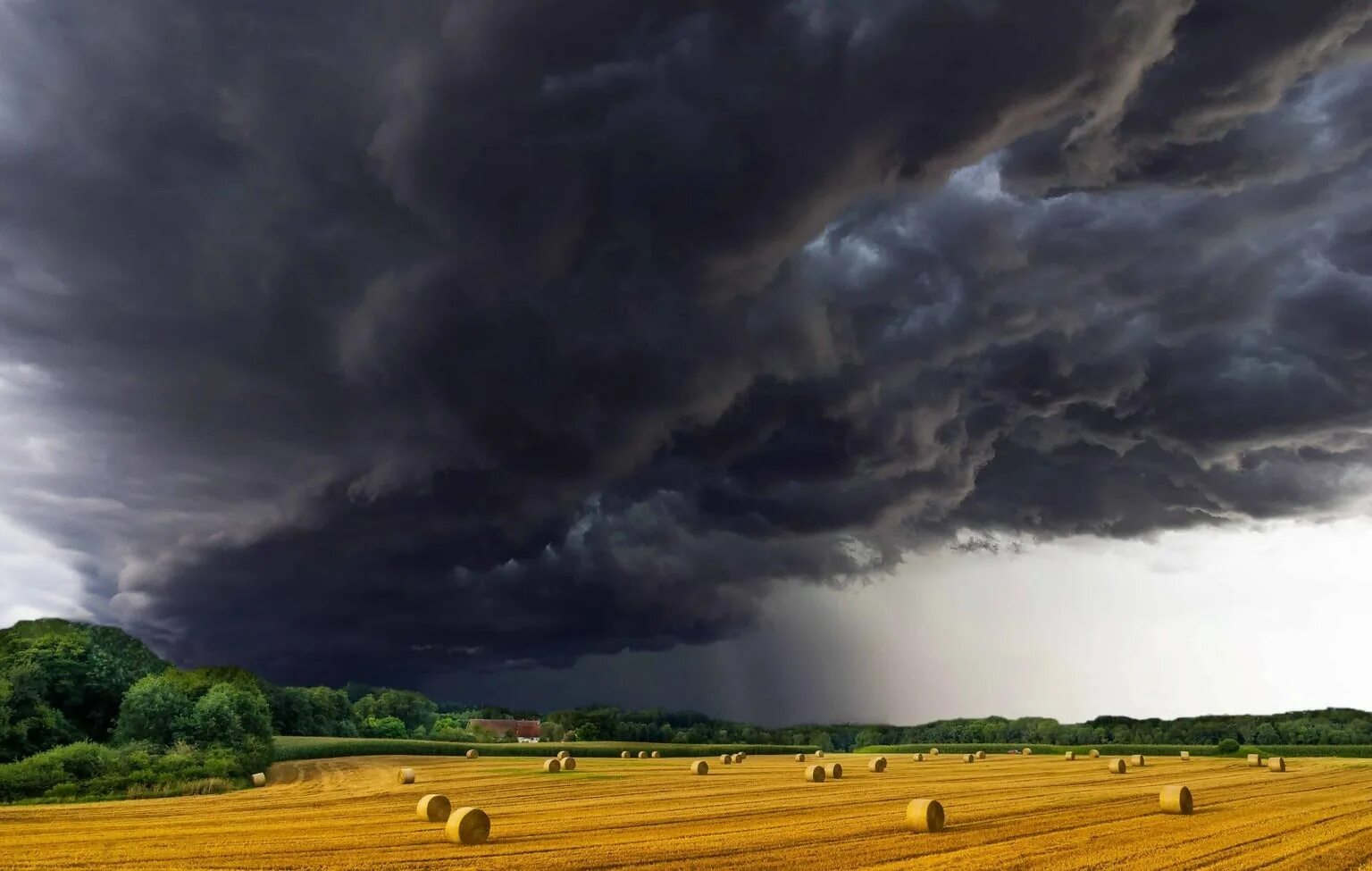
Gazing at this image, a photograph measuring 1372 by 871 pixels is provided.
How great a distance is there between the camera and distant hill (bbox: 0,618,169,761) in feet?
149

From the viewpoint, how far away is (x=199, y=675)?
82.1 m

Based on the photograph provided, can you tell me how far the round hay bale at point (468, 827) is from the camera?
22.2 meters

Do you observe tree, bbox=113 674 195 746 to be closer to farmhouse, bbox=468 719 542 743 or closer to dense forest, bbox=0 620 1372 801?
dense forest, bbox=0 620 1372 801

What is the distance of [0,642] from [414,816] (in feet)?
133

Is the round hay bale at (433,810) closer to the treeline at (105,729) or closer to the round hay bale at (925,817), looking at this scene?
the round hay bale at (925,817)

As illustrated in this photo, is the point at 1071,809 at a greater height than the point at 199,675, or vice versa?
the point at 199,675

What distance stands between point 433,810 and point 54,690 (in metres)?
37.3

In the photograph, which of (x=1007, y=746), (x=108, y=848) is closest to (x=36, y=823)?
(x=108, y=848)

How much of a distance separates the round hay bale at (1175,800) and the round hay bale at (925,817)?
943cm

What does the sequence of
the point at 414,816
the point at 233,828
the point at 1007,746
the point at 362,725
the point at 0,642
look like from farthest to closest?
1. the point at 362,725
2. the point at 1007,746
3. the point at 0,642
4. the point at 414,816
5. the point at 233,828

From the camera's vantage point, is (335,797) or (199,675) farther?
(199,675)

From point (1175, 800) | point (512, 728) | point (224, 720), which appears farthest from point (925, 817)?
point (512, 728)

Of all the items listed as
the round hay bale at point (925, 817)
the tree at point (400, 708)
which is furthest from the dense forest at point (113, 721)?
the tree at point (400, 708)

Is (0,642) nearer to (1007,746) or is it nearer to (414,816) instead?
(414,816)
